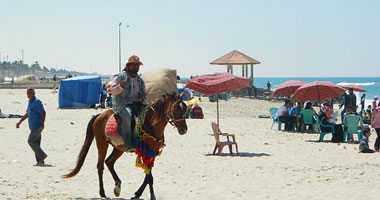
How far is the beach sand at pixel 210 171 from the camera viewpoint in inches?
367

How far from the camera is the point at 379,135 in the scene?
15.4m

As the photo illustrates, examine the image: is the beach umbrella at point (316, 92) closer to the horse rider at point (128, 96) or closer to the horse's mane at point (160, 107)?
the horse rider at point (128, 96)

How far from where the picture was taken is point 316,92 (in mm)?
21078

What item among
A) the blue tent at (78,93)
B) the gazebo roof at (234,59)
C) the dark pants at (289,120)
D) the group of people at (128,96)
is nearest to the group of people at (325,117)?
the dark pants at (289,120)

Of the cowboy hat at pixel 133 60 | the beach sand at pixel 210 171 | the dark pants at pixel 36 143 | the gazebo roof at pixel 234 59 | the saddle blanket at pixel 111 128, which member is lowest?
the beach sand at pixel 210 171

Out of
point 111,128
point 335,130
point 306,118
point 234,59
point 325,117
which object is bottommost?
point 335,130

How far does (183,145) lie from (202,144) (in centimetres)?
70

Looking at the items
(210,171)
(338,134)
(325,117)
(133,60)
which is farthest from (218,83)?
(133,60)

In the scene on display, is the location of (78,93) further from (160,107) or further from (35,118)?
(160,107)

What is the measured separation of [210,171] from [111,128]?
363cm

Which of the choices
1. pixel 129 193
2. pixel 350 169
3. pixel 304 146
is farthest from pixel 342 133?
pixel 129 193

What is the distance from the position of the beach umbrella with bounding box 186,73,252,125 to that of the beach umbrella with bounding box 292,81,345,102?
3.45 meters

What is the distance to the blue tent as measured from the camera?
114ft

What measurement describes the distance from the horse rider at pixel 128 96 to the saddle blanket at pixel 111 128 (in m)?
0.11
